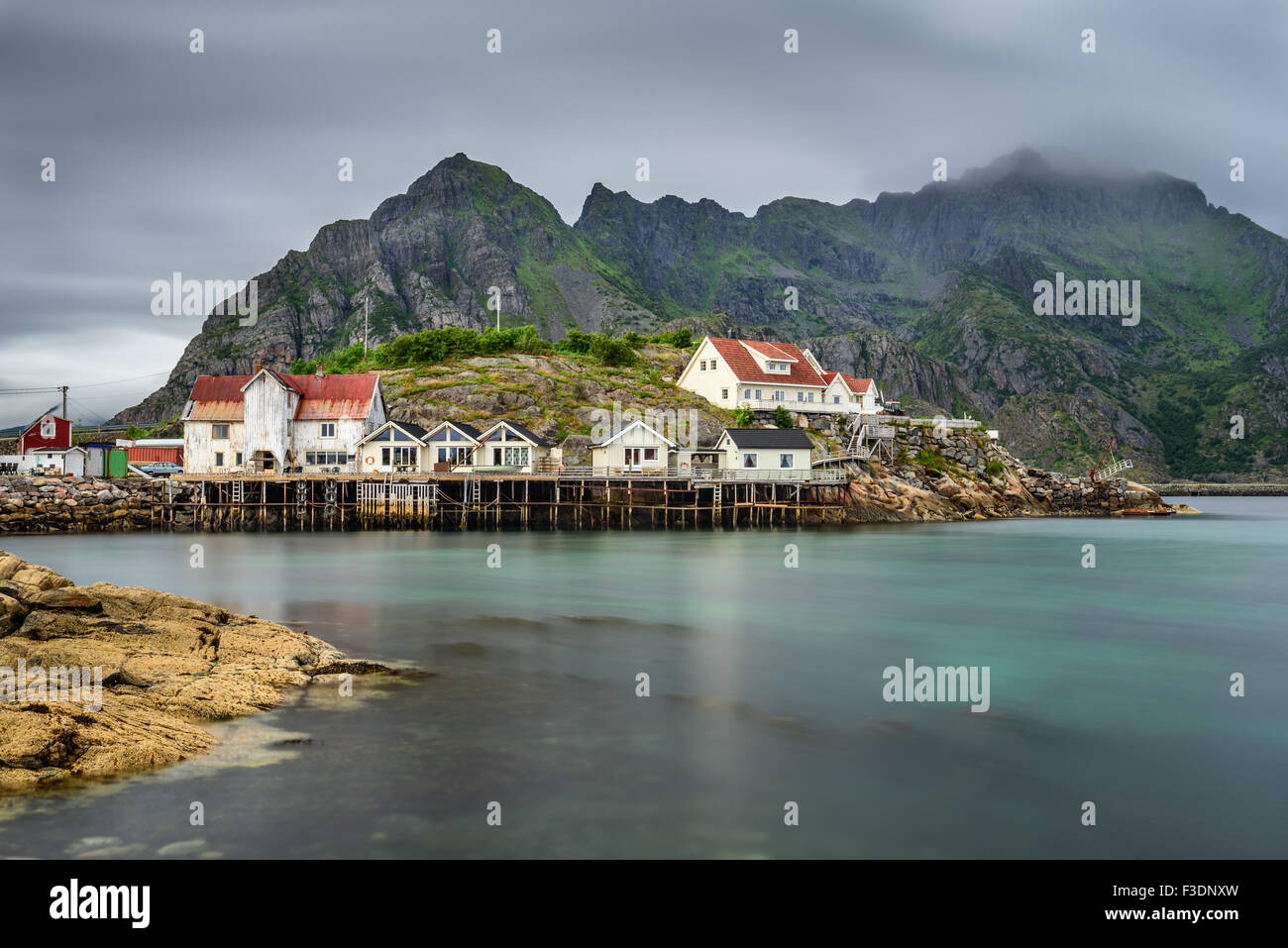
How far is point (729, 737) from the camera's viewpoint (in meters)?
13.8

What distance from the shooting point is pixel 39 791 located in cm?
1026

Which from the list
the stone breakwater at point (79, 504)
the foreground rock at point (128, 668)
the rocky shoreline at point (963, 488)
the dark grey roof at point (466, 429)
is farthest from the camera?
the rocky shoreline at point (963, 488)

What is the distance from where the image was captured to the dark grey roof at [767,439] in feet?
228

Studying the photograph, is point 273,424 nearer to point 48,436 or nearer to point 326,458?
point 326,458

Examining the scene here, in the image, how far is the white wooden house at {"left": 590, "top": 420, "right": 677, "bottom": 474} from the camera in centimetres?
6744

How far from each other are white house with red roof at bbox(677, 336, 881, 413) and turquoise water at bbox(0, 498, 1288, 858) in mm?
53465

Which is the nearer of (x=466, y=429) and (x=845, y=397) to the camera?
(x=466, y=429)

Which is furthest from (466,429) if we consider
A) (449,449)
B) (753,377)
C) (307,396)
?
(753,377)

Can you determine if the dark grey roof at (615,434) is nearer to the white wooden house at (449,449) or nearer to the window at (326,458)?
the white wooden house at (449,449)

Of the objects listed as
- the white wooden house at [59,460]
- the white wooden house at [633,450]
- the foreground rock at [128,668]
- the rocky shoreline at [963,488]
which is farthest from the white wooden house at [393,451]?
the foreground rock at [128,668]

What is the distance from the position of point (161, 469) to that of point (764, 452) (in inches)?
2142

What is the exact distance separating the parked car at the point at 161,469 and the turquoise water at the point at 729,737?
1775 inches
